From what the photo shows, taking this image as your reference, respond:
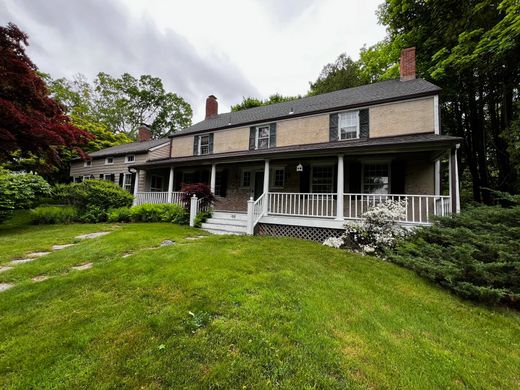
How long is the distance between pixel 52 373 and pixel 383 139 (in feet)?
34.6

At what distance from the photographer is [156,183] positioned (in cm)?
1633

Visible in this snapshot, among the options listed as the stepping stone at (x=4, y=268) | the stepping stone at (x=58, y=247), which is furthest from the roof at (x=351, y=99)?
the stepping stone at (x=4, y=268)

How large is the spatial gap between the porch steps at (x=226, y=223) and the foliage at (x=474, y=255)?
17.3 ft

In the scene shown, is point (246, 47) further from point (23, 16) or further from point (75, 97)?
point (75, 97)

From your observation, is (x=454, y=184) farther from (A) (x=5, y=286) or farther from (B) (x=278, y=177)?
(A) (x=5, y=286)

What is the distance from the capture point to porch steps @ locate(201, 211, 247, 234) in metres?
9.23

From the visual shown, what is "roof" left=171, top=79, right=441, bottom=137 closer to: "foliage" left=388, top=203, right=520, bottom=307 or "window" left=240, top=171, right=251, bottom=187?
"window" left=240, top=171, right=251, bottom=187

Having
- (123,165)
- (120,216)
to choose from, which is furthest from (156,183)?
(120,216)

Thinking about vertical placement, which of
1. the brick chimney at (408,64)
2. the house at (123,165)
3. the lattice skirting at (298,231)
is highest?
the brick chimney at (408,64)

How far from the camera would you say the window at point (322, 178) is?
33.8 ft

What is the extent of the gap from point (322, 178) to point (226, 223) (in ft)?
15.3

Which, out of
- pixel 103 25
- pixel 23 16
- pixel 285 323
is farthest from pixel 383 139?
pixel 23 16

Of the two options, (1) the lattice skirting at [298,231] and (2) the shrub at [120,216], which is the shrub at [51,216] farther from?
(1) the lattice skirting at [298,231]

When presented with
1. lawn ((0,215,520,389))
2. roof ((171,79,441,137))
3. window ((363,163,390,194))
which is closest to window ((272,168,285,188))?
roof ((171,79,441,137))
